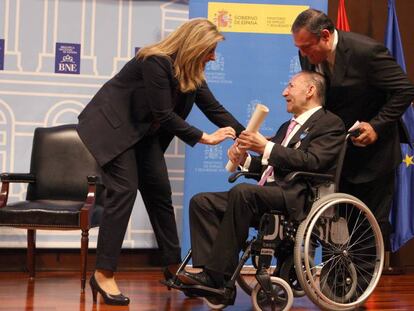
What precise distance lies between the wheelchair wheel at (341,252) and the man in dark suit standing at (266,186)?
0.13 metres

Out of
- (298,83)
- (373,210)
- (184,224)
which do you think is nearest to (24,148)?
(184,224)

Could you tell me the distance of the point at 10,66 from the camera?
15.2ft

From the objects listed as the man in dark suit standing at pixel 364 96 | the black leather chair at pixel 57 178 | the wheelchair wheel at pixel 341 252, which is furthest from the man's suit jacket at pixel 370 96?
the black leather chair at pixel 57 178

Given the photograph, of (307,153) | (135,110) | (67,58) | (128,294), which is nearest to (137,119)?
(135,110)

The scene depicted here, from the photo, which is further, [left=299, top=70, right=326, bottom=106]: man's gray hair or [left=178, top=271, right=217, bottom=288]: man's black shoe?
[left=299, top=70, right=326, bottom=106]: man's gray hair

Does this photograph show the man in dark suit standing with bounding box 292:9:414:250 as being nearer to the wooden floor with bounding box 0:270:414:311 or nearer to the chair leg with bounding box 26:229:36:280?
the wooden floor with bounding box 0:270:414:311

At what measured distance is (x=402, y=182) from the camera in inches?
187

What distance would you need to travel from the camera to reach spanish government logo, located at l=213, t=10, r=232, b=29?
4.53m

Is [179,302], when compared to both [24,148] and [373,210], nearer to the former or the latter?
→ [373,210]

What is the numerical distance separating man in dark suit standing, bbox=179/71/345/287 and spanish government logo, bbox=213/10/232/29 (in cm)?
125

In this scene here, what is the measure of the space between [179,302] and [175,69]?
1.19 m

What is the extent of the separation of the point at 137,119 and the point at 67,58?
4.90 feet

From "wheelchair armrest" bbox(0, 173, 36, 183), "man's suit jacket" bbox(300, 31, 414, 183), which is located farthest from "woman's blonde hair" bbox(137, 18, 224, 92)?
"wheelchair armrest" bbox(0, 173, 36, 183)

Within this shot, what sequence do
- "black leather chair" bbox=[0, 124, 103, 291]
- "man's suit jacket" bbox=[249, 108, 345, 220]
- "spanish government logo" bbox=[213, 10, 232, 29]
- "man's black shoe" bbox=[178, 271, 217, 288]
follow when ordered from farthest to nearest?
1. "spanish government logo" bbox=[213, 10, 232, 29]
2. "black leather chair" bbox=[0, 124, 103, 291]
3. "man's suit jacket" bbox=[249, 108, 345, 220]
4. "man's black shoe" bbox=[178, 271, 217, 288]
